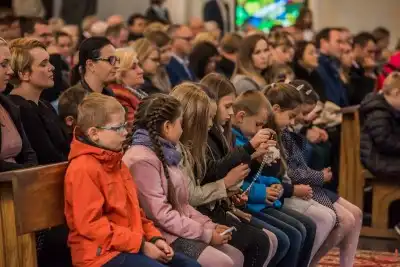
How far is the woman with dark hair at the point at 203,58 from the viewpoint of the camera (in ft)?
31.4

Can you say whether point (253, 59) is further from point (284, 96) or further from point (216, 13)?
point (216, 13)

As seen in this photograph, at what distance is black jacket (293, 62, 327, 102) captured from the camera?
9.60 meters

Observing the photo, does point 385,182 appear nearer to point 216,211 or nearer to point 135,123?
point 216,211

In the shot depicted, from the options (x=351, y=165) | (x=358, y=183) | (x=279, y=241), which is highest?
(x=279, y=241)

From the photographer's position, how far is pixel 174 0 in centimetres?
1694

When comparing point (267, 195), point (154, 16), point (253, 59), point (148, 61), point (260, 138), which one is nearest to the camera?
point (260, 138)

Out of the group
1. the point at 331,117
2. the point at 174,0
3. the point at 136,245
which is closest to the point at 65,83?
the point at 331,117

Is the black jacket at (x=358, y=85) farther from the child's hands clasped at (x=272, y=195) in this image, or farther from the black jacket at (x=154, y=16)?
the child's hands clasped at (x=272, y=195)

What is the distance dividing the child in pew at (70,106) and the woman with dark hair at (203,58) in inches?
134

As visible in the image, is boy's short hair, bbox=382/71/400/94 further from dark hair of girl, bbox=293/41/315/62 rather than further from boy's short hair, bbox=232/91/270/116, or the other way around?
boy's short hair, bbox=232/91/270/116

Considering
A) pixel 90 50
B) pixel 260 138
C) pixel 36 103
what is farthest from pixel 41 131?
pixel 260 138

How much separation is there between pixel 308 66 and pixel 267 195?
158 inches

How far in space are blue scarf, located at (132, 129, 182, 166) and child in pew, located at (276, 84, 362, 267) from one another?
144 centimetres

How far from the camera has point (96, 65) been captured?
643 cm
